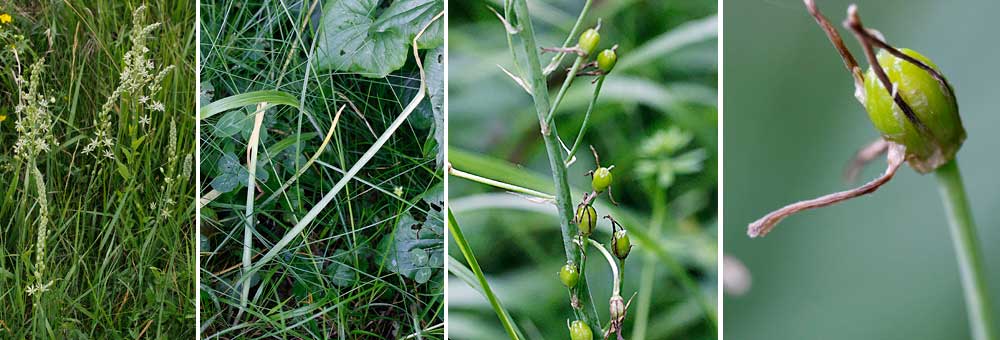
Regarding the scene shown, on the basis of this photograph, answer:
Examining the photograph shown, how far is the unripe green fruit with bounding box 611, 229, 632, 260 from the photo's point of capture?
826mm

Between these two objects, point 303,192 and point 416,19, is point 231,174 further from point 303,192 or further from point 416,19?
point 416,19

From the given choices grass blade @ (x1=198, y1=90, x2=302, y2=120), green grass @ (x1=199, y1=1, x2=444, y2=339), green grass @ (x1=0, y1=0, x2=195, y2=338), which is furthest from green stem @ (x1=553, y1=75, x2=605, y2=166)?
green grass @ (x1=0, y1=0, x2=195, y2=338)

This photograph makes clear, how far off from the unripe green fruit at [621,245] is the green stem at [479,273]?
0.18 m

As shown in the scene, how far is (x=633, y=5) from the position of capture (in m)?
0.86

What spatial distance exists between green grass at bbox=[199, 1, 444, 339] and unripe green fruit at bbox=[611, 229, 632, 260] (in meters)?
0.28

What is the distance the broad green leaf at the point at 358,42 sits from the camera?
40.7 inches

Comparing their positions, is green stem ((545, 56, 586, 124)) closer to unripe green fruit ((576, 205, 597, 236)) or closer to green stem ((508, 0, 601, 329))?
green stem ((508, 0, 601, 329))

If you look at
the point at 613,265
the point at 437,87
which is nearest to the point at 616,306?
the point at 613,265

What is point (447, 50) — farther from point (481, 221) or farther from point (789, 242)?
point (789, 242)

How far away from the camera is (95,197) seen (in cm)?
124

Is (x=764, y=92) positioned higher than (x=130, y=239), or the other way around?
Answer: (x=764, y=92)

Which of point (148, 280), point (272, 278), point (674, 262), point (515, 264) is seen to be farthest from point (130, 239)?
point (674, 262)

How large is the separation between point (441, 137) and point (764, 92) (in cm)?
46

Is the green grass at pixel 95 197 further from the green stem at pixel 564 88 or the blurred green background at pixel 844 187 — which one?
the blurred green background at pixel 844 187
